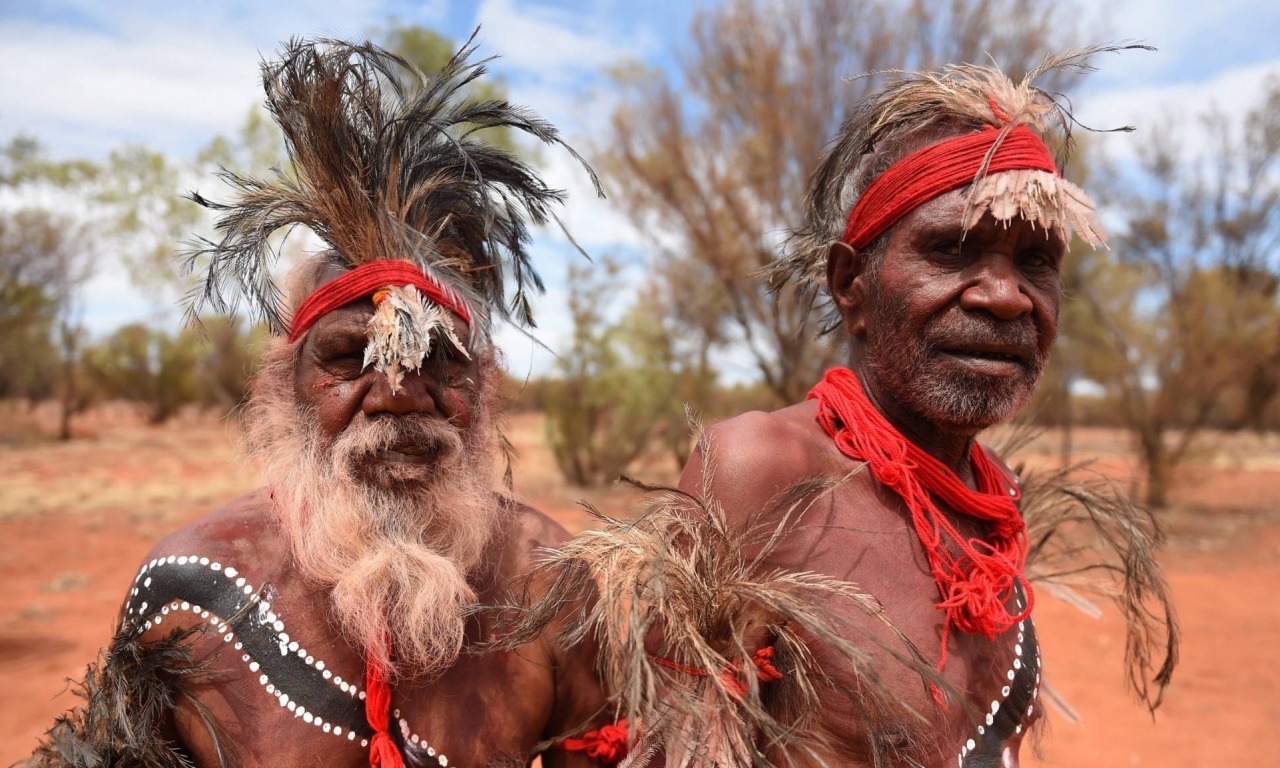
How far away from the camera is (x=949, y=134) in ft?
5.77

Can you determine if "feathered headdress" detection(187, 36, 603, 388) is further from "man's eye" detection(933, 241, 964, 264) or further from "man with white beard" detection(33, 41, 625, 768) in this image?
"man's eye" detection(933, 241, 964, 264)

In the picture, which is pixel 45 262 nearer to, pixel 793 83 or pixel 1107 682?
pixel 793 83

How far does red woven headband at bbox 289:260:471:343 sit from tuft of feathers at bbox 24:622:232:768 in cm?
72

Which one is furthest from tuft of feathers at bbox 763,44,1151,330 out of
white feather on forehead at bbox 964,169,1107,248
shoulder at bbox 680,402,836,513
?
shoulder at bbox 680,402,836,513

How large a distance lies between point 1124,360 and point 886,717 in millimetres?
13941

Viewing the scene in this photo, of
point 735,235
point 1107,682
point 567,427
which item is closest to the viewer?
point 1107,682

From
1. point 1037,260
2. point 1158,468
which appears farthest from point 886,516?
point 1158,468

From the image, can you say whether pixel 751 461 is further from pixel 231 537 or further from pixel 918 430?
pixel 231 537

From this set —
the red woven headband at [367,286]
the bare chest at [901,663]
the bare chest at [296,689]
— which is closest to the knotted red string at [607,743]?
the bare chest at [296,689]

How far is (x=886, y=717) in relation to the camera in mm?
1479

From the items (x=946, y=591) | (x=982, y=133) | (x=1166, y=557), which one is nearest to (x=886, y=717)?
(x=946, y=591)

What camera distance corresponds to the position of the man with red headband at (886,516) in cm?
148

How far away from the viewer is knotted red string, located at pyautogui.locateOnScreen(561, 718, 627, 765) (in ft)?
6.17

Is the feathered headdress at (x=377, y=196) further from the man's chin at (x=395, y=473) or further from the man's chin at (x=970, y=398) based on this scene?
the man's chin at (x=970, y=398)
